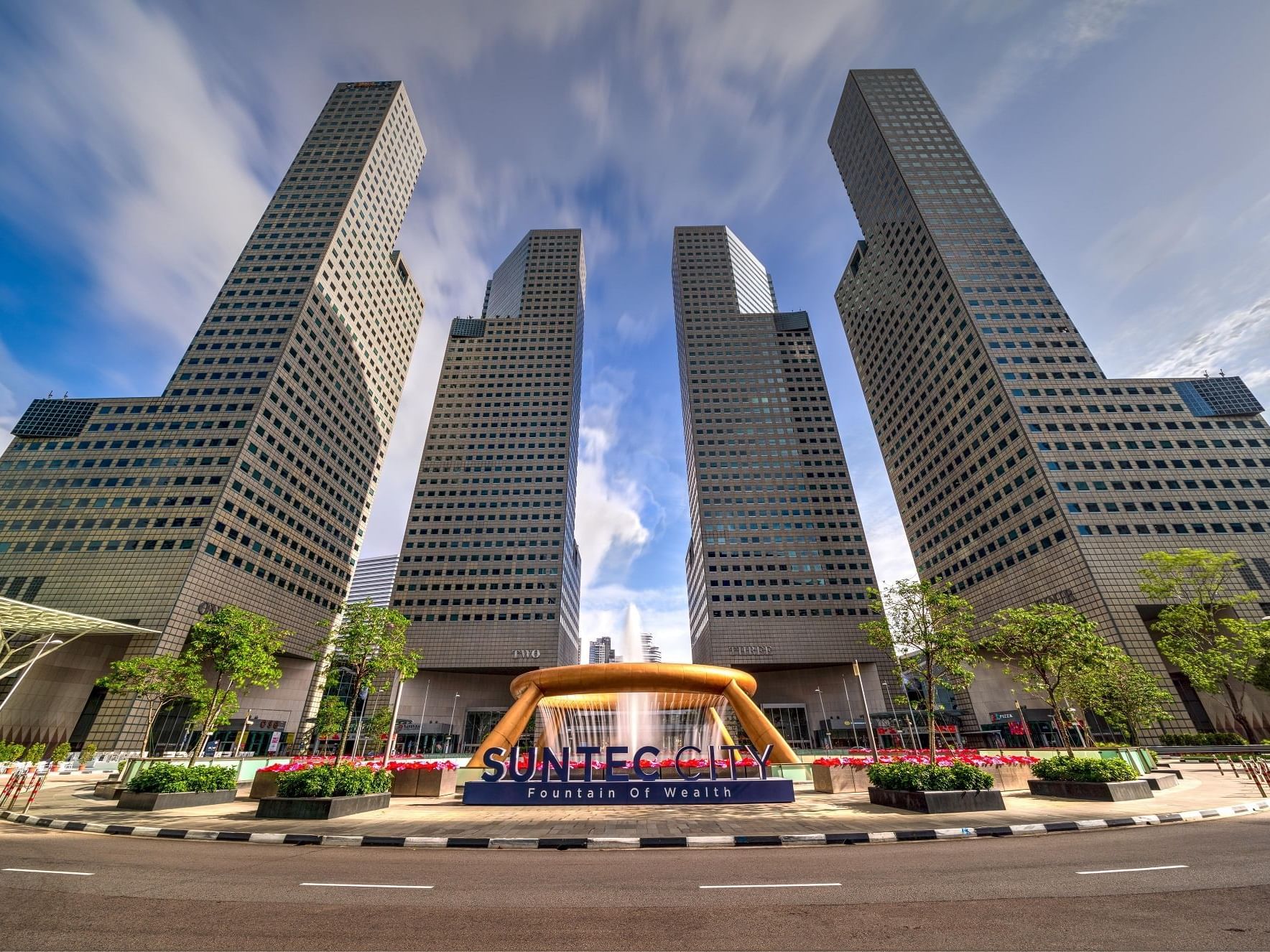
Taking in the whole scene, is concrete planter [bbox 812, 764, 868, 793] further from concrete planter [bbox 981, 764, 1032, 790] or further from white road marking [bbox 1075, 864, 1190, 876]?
white road marking [bbox 1075, 864, 1190, 876]

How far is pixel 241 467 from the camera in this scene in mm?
64938

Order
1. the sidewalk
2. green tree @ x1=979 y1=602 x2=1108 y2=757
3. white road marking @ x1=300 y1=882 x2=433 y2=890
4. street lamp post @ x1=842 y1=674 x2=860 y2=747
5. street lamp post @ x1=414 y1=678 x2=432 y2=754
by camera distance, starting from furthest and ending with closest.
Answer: street lamp post @ x1=414 y1=678 x2=432 y2=754 → street lamp post @ x1=842 y1=674 x2=860 y2=747 → green tree @ x1=979 y1=602 x2=1108 y2=757 → the sidewalk → white road marking @ x1=300 y1=882 x2=433 y2=890

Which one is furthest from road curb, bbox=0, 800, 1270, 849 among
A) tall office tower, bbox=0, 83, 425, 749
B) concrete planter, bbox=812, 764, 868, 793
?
tall office tower, bbox=0, 83, 425, 749

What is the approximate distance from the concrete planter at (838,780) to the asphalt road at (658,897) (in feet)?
42.6

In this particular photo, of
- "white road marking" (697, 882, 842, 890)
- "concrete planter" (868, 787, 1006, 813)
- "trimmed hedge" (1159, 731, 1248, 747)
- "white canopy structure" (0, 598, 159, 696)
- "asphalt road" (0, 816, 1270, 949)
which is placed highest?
"white canopy structure" (0, 598, 159, 696)

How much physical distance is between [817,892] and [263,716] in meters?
82.4

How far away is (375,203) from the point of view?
101 meters

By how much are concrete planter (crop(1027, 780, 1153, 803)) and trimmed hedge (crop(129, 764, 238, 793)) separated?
104ft

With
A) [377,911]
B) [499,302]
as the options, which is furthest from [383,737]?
[499,302]

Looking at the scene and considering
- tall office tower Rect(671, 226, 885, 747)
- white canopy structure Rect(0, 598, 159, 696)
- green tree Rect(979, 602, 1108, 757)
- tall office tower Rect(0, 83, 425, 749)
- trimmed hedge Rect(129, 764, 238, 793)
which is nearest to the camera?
trimmed hedge Rect(129, 764, 238, 793)

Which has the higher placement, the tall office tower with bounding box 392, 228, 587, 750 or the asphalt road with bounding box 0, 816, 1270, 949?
the tall office tower with bounding box 392, 228, 587, 750

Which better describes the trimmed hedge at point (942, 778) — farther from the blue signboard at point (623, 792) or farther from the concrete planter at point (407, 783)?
the concrete planter at point (407, 783)

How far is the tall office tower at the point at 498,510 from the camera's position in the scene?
283 feet

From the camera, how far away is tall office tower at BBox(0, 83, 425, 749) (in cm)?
5512
